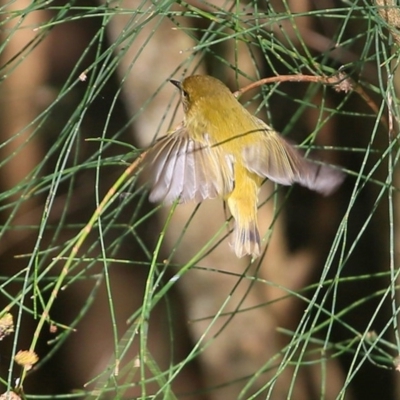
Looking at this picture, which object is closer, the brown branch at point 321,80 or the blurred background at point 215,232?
the brown branch at point 321,80

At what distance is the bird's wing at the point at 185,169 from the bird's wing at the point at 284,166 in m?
0.04

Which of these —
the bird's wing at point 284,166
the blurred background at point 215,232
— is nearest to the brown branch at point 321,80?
the bird's wing at point 284,166

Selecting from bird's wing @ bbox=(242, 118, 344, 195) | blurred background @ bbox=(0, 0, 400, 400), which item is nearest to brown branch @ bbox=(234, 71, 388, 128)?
bird's wing @ bbox=(242, 118, 344, 195)

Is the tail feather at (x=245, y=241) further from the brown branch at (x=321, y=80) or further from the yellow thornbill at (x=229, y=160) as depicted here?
the brown branch at (x=321, y=80)

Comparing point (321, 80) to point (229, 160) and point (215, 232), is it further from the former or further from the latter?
point (215, 232)

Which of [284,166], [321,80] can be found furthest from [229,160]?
[321,80]

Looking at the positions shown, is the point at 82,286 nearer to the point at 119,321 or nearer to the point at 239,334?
the point at 119,321

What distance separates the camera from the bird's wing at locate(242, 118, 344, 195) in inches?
41.5

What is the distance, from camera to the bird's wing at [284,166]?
1.05 m

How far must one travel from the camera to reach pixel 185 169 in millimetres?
1021

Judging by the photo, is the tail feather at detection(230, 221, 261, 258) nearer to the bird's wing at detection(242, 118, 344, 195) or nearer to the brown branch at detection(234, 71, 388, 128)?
the bird's wing at detection(242, 118, 344, 195)

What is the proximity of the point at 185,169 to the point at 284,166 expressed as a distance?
0.16 meters

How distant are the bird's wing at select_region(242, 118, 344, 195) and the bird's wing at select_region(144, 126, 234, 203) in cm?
4

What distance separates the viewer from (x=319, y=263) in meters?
2.28
